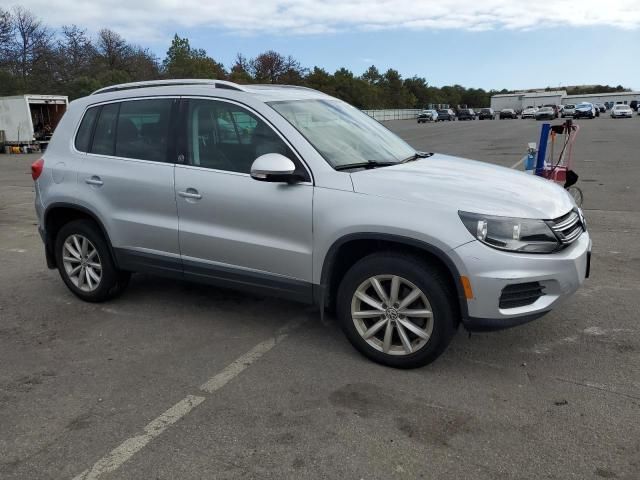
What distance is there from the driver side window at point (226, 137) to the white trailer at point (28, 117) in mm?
24169

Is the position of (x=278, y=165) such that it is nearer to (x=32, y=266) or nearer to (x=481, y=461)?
(x=481, y=461)

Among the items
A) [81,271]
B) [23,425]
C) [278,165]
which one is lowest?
[23,425]

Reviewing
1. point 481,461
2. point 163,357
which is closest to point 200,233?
point 163,357

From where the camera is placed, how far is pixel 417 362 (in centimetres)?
360

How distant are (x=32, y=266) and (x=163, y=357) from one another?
3.36 m

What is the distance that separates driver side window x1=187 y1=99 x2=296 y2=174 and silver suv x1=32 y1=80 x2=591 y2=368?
0.4 inches

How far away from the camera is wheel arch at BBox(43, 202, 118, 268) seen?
→ 15.7ft

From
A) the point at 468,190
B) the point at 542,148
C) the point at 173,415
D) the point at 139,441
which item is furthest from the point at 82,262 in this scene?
the point at 542,148

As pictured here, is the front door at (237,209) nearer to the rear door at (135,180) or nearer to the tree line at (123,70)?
the rear door at (135,180)

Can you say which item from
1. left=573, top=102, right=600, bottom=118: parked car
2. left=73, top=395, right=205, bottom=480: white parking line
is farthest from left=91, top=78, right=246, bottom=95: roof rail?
left=573, top=102, right=600, bottom=118: parked car

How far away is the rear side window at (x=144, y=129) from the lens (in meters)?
4.40

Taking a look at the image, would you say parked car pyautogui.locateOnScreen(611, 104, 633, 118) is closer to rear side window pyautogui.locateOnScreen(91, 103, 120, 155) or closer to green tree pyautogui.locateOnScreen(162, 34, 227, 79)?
green tree pyautogui.locateOnScreen(162, 34, 227, 79)

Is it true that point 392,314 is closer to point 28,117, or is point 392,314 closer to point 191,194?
point 191,194

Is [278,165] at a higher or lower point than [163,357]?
higher
